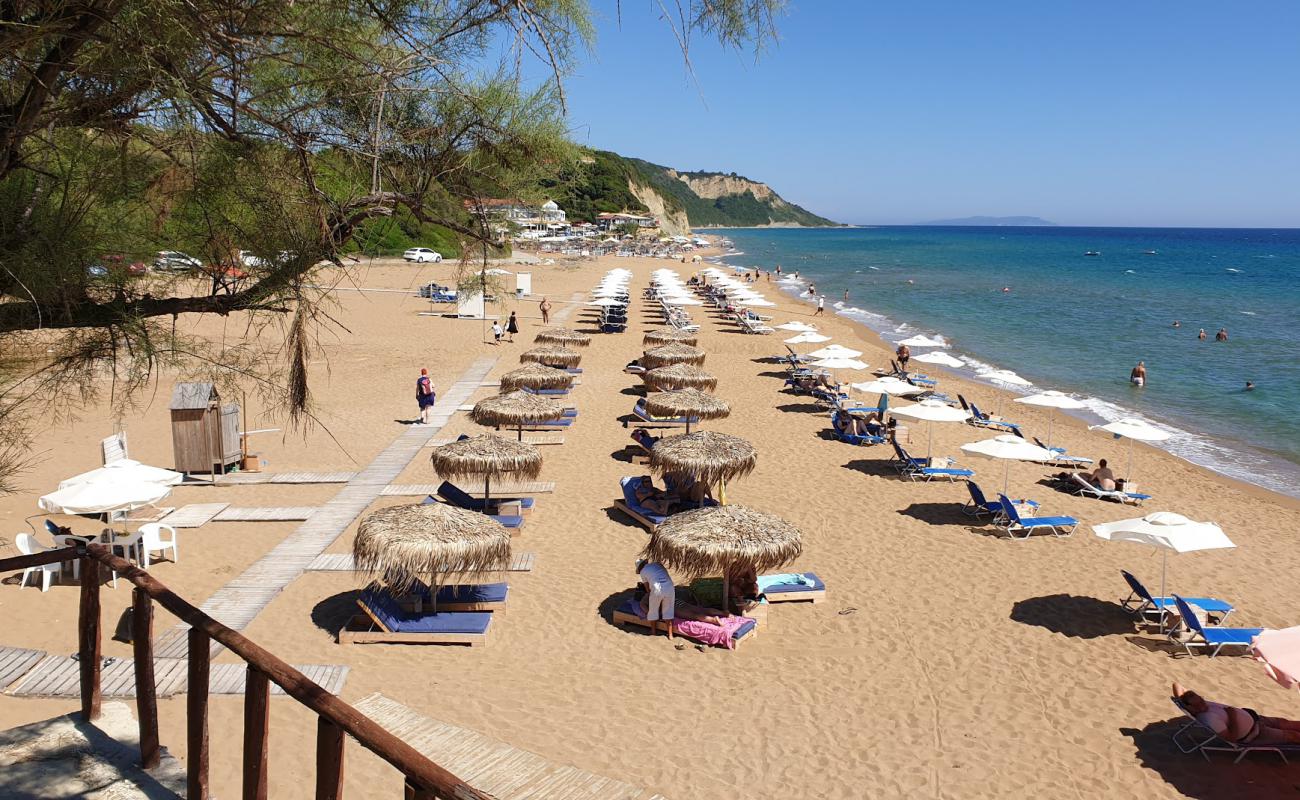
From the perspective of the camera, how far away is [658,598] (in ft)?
24.1

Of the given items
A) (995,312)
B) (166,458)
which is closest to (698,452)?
(166,458)

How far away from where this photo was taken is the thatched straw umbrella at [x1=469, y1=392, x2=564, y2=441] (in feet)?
39.5

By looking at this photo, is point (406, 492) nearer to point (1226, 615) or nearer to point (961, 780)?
point (961, 780)

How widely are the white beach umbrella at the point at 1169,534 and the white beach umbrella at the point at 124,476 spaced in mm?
8900

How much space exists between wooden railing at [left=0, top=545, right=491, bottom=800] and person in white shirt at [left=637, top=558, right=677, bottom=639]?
14.1 feet

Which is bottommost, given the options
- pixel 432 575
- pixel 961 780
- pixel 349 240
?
pixel 961 780

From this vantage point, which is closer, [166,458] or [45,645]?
[45,645]

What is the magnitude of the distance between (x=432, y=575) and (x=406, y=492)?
3.89 meters

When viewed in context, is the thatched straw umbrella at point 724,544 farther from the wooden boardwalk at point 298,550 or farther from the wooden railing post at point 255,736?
the wooden railing post at point 255,736

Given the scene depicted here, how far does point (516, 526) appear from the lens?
948cm

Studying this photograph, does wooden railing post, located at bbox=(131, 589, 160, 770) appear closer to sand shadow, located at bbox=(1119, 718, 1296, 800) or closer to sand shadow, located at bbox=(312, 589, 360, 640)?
sand shadow, located at bbox=(312, 589, 360, 640)

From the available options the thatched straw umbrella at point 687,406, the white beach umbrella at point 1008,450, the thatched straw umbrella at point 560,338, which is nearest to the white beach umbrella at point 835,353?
the thatched straw umbrella at point 560,338

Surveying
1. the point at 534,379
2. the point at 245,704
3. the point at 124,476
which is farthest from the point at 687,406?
the point at 245,704

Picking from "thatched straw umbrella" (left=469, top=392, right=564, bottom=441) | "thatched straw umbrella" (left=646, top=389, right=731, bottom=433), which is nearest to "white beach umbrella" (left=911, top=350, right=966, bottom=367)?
"thatched straw umbrella" (left=646, top=389, right=731, bottom=433)
